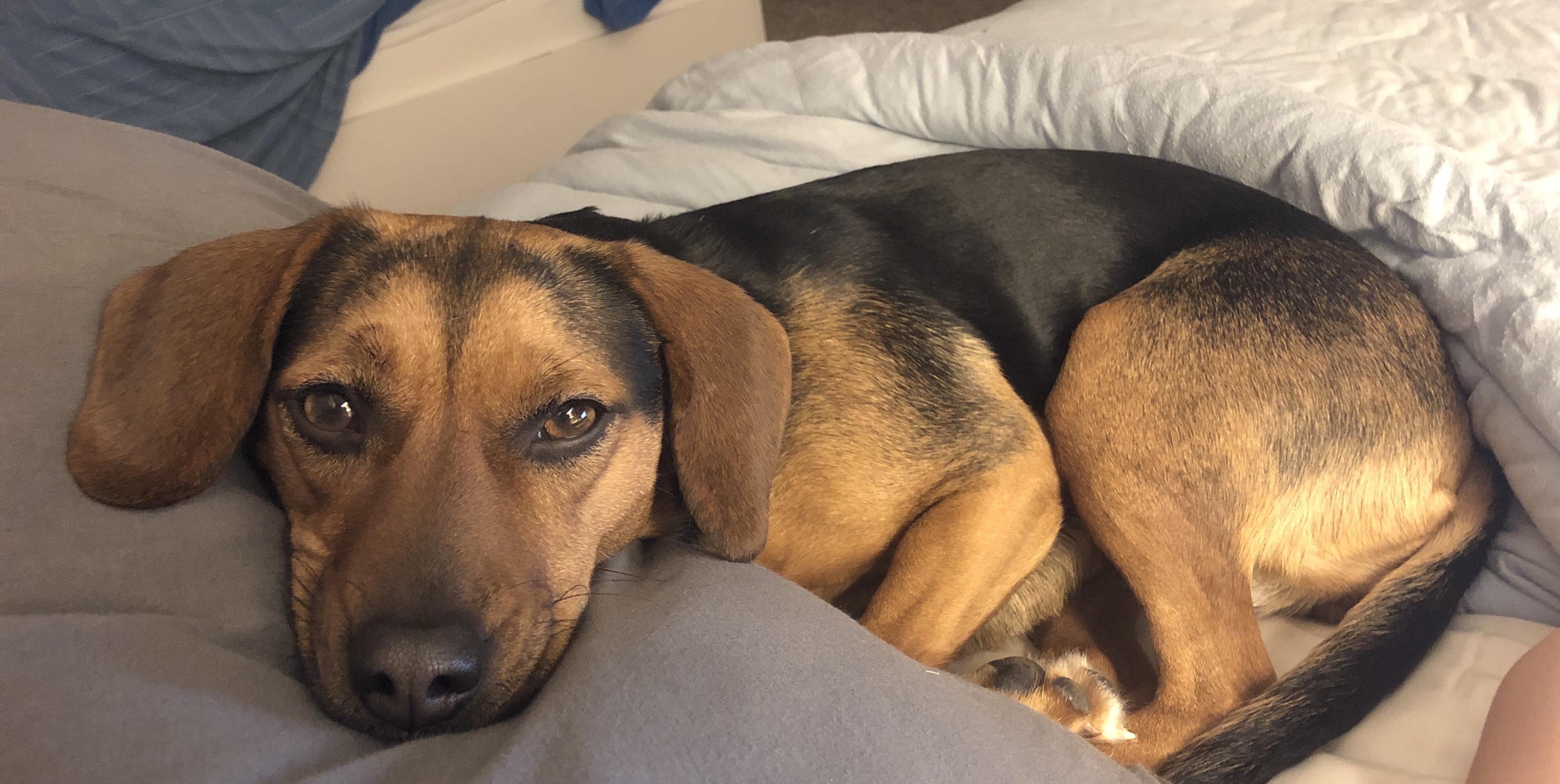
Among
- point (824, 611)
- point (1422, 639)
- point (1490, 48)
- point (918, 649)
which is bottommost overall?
point (918, 649)

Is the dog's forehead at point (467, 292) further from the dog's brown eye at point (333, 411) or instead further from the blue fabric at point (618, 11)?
the blue fabric at point (618, 11)

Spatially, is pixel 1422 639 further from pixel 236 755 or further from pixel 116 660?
pixel 116 660

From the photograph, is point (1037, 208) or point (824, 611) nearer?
point (824, 611)

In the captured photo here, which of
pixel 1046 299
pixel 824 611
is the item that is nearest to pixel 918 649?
pixel 824 611

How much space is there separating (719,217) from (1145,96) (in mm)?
1432

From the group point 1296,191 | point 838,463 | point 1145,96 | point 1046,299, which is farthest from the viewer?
point 1145,96

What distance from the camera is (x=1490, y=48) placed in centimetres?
293

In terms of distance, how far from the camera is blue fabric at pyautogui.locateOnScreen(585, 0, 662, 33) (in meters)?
5.13

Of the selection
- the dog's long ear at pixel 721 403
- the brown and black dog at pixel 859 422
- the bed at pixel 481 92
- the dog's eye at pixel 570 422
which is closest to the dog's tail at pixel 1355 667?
the brown and black dog at pixel 859 422

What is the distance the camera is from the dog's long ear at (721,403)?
1.67 meters

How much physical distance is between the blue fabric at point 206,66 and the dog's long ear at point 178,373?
2113mm

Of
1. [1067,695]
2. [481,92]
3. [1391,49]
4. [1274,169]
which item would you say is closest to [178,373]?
[1067,695]

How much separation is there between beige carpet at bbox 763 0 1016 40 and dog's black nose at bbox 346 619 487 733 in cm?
607

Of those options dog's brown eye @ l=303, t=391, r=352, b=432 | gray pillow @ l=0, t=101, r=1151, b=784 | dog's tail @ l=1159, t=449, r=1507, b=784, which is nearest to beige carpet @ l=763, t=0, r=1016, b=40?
dog's tail @ l=1159, t=449, r=1507, b=784
